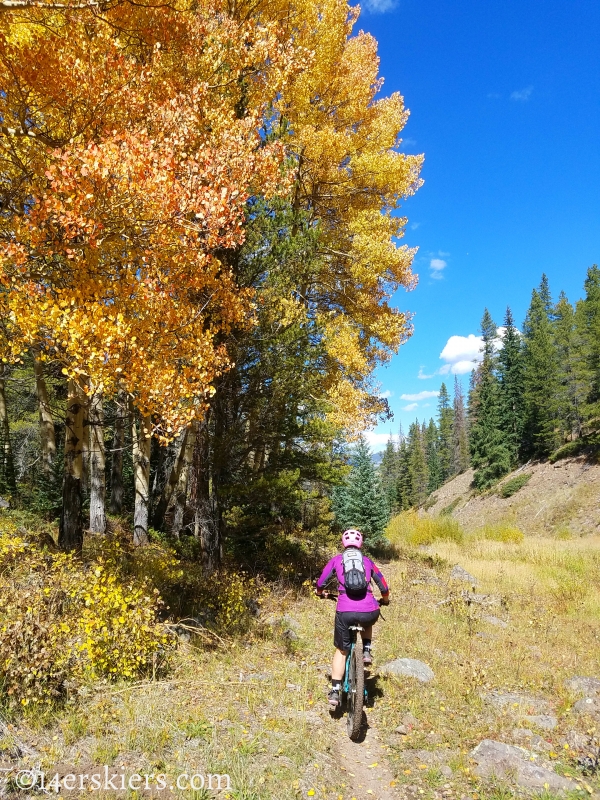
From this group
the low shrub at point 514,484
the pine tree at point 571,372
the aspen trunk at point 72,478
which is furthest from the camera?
the low shrub at point 514,484

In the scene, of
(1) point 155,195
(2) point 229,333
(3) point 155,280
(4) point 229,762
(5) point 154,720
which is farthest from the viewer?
(2) point 229,333

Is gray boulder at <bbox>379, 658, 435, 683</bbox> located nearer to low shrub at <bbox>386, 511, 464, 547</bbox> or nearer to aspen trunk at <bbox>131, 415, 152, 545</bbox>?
aspen trunk at <bbox>131, 415, 152, 545</bbox>

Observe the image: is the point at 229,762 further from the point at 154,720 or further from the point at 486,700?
the point at 486,700

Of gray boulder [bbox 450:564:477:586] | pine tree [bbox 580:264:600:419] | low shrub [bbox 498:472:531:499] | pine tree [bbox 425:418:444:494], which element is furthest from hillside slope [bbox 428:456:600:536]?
pine tree [bbox 425:418:444:494]

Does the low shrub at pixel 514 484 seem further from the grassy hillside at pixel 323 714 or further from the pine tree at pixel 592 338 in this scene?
the grassy hillside at pixel 323 714

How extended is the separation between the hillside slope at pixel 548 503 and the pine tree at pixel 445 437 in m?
28.9

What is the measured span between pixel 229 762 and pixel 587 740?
347 cm

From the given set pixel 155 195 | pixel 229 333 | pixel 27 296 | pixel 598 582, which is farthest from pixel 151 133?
pixel 598 582

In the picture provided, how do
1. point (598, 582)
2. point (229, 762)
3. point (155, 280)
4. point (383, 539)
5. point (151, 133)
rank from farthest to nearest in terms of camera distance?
1. point (383, 539)
2. point (598, 582)
3. point (151, 133)
4. point (155, 280)
5. point (229, 762)

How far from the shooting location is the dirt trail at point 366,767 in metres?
3.73

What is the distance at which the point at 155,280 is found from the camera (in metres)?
5.20

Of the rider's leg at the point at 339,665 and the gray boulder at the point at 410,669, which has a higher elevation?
the rider's leg at the point at 339,665

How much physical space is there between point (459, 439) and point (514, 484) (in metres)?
34.1

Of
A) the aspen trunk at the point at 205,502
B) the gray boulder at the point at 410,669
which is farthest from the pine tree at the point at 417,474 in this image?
the gray boulder at the point at 410,669
